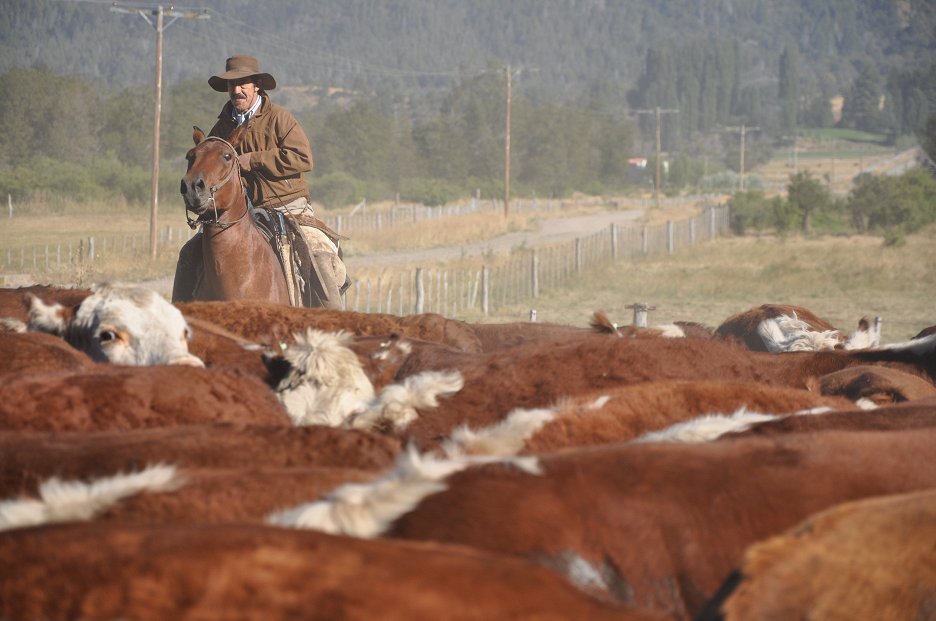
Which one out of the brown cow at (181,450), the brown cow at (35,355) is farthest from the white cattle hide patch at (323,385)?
the brown cow at (181,450)

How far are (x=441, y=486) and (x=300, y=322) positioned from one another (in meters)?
3.68

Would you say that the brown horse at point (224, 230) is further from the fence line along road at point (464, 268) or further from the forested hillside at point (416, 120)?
the forested hillside at point (416, 120)

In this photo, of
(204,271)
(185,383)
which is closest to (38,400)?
(185,383)

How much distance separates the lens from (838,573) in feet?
8.05

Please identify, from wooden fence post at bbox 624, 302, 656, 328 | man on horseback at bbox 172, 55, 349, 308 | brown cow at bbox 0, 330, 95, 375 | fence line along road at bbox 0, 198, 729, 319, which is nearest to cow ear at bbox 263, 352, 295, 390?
brown cow at bbox 0, 330, 95, 375

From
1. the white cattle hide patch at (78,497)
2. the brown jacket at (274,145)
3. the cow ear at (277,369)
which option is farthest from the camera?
the brown jacket at (274,145)

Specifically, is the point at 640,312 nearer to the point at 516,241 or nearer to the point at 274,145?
the point at 274,145

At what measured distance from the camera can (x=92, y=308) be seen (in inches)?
215

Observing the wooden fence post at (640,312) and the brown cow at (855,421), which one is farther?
the wooden fence post at (640,312)

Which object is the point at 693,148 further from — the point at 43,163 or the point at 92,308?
the point at 92,308

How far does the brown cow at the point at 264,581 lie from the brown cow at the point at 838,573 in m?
0.30

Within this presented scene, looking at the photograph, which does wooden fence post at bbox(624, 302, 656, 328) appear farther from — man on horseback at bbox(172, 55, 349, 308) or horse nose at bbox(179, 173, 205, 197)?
horse nose at bbox(179, 173, 205, 197)

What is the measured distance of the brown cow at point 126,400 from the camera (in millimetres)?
3926

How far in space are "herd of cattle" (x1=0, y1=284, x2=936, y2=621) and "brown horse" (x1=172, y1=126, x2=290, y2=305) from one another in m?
3.59
